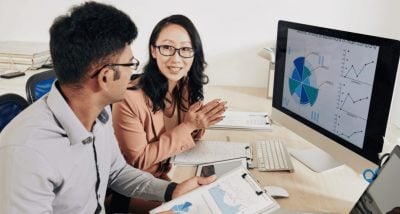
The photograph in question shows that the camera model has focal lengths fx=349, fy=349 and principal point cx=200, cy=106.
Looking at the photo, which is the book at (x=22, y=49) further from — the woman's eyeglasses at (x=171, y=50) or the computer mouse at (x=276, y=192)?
the computer mouse at (x=276, y=192)

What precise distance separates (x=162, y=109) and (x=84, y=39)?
0.63 m

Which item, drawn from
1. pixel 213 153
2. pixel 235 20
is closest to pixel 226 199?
pixel 213 153

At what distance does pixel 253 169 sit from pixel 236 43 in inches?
41.1

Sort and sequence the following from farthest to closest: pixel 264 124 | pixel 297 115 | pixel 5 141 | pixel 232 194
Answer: pixel 264 124
pixel 297 115
pixel 232 194
pixel 5 141

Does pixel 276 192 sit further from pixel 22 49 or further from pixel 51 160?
pixel 22 49

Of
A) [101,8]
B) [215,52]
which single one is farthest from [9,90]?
[101,8]

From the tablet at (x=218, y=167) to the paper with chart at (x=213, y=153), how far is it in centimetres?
3

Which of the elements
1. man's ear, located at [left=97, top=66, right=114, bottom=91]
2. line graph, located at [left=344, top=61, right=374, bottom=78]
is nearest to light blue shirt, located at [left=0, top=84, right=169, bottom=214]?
man's ear, located at [left=97, top=66, right=114, bottom=91]

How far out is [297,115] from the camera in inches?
52.8

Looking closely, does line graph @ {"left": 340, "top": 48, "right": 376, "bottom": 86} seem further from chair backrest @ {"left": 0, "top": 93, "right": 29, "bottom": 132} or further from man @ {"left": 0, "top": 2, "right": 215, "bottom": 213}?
chair backrest @ {"left": 0, "top": 93, "right": 29, "bottom": 132}

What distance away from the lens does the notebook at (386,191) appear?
31.3 inches

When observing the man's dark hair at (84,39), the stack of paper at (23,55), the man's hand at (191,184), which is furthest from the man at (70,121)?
the stack of paper at (23,55)

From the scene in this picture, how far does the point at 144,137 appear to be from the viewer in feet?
4.38

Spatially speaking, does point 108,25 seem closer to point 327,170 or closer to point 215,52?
point 327,170
